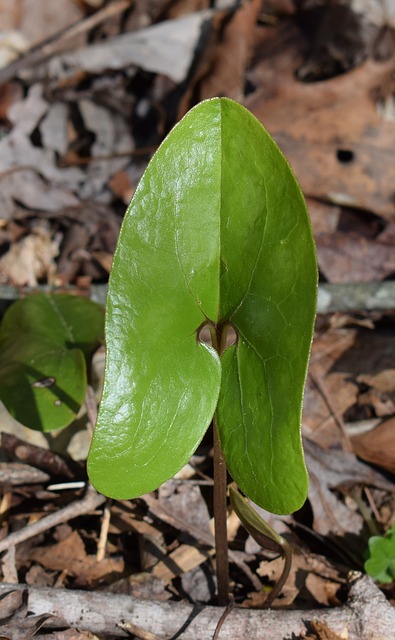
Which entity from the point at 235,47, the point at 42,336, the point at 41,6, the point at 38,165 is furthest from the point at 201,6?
the point at 42,336

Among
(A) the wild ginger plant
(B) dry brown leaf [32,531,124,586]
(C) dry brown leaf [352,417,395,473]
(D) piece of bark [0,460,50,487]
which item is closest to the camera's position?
(A) the wild ginger plant

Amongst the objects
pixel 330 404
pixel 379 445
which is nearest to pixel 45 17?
pixel 330 404

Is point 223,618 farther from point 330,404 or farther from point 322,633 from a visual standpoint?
point 330,404

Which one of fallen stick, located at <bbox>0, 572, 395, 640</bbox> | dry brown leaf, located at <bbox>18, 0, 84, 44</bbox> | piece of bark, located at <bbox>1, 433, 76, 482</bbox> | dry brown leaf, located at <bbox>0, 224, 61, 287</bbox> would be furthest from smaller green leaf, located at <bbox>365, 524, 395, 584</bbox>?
dry brown leaf, located at <bbox>18, 0, 84, 44</bbox>

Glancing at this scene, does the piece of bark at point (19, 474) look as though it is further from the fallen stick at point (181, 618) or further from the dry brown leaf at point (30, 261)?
the dry brown leaf at point (30, 261)

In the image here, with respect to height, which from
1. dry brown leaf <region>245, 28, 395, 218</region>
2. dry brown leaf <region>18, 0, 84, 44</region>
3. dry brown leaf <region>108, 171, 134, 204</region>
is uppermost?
dry brown leaf <region>18, 0, 84, 44</region>

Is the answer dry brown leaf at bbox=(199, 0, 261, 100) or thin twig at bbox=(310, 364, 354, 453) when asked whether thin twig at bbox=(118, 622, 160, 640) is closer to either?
thin twig at bbox=(310, 364, 354, 453)
